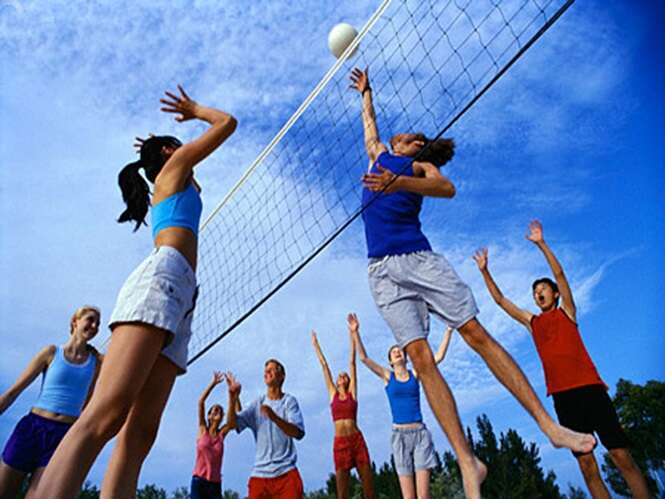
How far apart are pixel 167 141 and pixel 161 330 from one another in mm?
1205

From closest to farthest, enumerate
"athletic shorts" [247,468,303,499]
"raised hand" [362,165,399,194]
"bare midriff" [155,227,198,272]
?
1. "bare midriff" [155,227,198,272]
2. "raised hand" [362,165,399,194]
3. "athletic shorts" [247,468,303,499]

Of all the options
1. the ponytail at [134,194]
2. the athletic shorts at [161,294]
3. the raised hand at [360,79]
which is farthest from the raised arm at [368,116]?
the athletic shorts at [161,294]

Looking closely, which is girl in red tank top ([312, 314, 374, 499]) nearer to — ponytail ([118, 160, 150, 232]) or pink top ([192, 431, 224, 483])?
pink top ([192, 431, 224, 483])

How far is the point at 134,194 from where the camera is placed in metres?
3.15

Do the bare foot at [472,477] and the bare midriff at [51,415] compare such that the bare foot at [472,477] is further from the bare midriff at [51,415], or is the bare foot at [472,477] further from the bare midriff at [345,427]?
the bare midriff at [345,427]

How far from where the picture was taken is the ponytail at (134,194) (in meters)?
3.15

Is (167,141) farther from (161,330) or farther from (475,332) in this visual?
(475,332)

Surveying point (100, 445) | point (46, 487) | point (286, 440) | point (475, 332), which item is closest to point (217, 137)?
point (100, 445)

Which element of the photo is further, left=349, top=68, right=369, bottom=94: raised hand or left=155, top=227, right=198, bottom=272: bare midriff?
left=349, top=68, right=369, bottom=94: raised hand

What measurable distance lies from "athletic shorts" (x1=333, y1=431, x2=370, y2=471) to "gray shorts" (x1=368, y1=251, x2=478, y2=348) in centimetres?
439

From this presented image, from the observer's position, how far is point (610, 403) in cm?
482

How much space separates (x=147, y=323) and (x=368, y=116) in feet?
9.49

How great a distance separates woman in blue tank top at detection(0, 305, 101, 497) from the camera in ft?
15.6


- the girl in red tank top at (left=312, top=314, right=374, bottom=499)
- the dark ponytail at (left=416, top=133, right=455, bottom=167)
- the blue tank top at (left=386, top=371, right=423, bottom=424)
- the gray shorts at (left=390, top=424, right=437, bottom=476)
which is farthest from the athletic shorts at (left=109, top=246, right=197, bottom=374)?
the girl in red tank top at (left=312, top=314, right=374, bottom=499)
